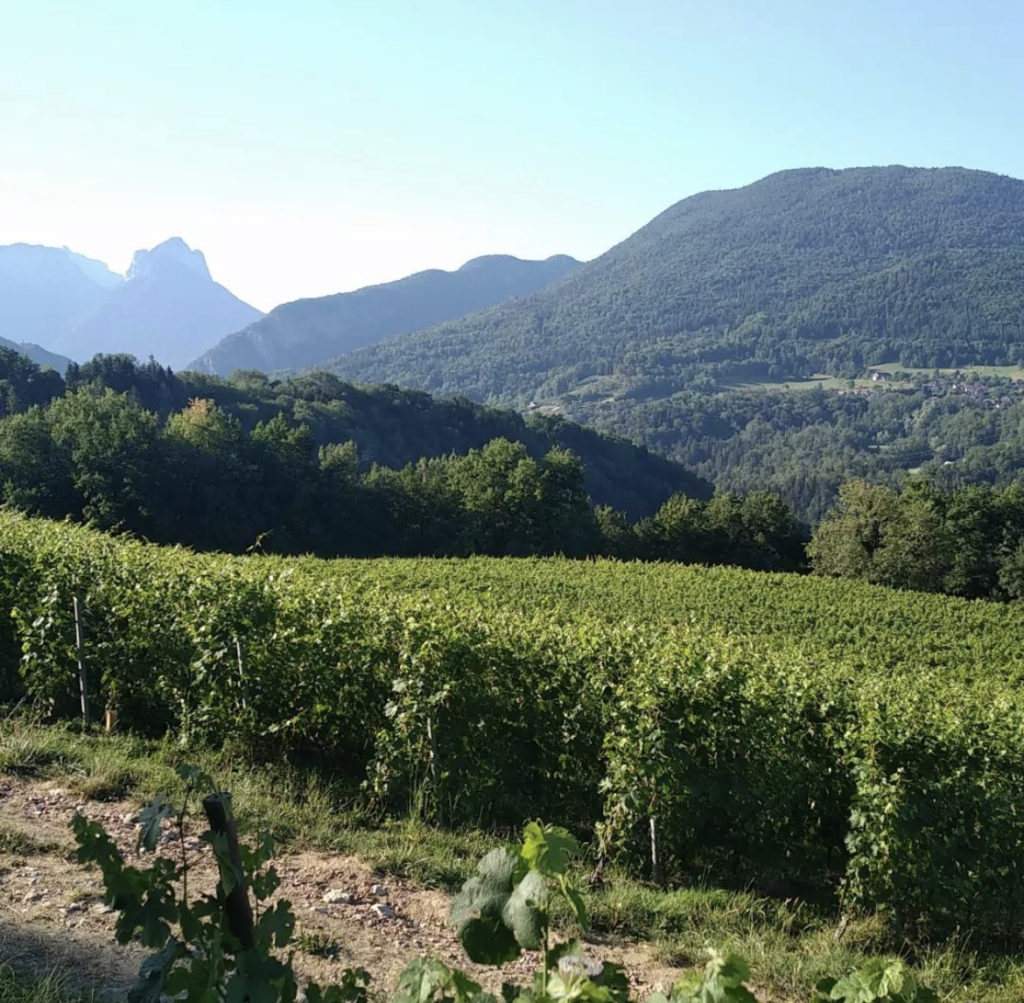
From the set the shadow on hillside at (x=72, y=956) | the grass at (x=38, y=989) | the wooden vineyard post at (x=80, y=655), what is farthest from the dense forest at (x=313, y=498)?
the grass at (x=38, y=989)

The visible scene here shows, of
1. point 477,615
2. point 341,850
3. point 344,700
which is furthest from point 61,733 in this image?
point 477,615

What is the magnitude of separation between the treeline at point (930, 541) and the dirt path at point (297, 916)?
40.6 meters

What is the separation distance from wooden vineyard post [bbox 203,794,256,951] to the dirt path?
1.94 meters

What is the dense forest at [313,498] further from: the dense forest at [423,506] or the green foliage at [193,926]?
the green foliage at [193,926]

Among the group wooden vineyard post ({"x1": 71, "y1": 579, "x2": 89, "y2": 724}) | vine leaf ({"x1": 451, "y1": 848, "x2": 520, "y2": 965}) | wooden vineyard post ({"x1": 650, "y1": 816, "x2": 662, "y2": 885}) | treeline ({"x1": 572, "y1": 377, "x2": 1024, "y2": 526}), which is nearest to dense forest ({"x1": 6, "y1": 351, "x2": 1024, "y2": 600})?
wooden vineyard post ({"x1": 71, "y1": 579, "x2": 89, "y2": 724})

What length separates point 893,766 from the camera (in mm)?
6223

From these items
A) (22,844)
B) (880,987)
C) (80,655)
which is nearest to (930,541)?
(80,655)

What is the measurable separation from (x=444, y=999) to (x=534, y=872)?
1.58ft

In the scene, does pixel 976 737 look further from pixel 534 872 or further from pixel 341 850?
pixel 534 872

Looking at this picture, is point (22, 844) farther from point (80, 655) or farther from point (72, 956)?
point (80, 655)

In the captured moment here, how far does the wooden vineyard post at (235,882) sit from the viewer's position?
2396 millimetres

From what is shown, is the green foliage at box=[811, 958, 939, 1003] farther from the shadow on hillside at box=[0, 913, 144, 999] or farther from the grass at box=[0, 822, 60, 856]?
the grass at box=[0, 822, 60, 856]

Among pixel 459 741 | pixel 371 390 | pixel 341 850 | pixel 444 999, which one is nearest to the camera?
pixel 444 999

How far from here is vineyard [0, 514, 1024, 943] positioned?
6.21 meters
